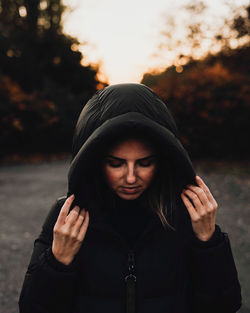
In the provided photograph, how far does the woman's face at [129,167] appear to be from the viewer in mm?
1286

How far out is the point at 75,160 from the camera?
132 cm

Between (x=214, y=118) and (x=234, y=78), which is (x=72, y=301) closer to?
(x=214, y=118)

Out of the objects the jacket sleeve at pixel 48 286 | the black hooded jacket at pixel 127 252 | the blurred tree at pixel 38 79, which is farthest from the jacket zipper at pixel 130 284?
the blurred tree at pixel 38 79

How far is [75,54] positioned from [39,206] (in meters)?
13.2

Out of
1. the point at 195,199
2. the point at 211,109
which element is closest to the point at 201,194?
the point at 195,199

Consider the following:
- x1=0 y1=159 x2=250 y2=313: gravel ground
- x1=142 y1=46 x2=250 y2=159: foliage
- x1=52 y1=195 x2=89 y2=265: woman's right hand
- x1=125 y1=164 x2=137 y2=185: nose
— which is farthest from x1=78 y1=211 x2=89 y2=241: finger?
x1=142 y1=46 x2=250 y2=159: foliage

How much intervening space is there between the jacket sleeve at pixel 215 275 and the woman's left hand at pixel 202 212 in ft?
0.12

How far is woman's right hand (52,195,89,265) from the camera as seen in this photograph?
48.2 inches

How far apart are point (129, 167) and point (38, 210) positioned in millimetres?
5110

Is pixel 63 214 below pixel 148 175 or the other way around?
below

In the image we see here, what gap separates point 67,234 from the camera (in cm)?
122

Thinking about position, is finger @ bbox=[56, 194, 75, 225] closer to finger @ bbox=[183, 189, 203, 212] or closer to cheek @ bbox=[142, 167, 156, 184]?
cheek @ bbox=[142, 167, 156, 184]

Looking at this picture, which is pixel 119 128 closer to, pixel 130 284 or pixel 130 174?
pixel 130 174

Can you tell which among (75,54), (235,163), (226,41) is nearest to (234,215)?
(235,163)
